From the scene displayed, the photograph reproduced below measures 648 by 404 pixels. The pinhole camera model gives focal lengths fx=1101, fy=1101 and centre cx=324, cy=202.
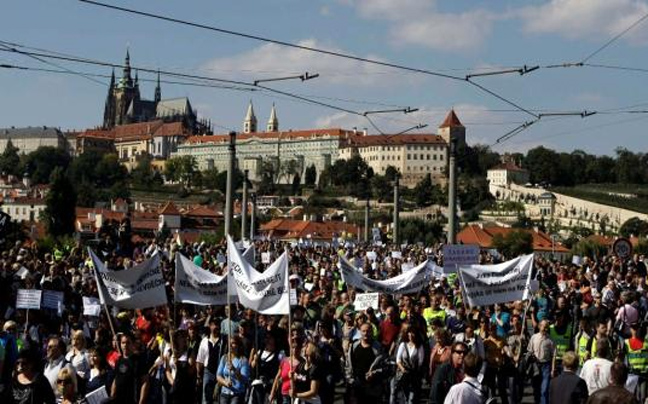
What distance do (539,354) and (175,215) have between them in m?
A: 112

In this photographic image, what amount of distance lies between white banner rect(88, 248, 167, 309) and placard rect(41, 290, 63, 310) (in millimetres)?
1852

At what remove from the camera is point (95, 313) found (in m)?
13.5

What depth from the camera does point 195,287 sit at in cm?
1210

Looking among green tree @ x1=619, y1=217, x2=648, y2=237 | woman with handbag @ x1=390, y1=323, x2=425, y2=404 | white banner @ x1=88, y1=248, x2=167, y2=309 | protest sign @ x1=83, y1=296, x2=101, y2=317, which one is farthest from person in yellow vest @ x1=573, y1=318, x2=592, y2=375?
green tree @ x1=619, y1=217, x2=648, y2=237

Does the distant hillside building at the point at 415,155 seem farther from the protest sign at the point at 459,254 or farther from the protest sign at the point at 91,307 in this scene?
the protest sign at the point at 91,307

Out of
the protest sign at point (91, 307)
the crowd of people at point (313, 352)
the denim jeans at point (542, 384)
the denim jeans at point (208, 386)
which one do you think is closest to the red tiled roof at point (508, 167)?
the crowd of people at point (313, 352)

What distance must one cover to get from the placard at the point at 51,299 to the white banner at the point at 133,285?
6.08ft

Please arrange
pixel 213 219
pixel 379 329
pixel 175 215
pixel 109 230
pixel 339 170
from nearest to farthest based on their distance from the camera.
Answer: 1. pixel 379 329
2. pixel 109 230
3. pixel 175 215
4. pixel 213 219
5. pixel 339 170

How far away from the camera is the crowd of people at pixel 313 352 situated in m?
9.01

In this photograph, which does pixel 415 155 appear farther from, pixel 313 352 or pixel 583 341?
pixel 313 352

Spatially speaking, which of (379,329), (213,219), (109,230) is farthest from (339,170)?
(379,329)

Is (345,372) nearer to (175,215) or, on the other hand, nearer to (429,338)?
(429,338)

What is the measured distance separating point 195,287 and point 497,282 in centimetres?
370

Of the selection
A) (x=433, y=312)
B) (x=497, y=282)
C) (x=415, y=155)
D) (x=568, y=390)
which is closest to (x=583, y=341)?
(x=497, y=282)
